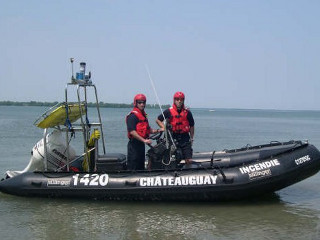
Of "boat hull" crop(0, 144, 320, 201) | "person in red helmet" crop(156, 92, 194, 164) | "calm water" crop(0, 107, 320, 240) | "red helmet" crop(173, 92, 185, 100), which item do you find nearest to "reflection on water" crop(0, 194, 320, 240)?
"calm water" crop(0, 107, 320, 240)

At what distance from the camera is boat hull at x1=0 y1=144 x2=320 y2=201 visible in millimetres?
6750

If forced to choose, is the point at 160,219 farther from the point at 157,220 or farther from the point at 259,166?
the point at 259,166

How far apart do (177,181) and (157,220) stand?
728mm

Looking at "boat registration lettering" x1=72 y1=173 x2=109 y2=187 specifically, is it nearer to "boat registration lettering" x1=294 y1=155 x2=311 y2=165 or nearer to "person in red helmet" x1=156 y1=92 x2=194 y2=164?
"person in red helmet" x1=156 y1=92 x2=194 y2=164

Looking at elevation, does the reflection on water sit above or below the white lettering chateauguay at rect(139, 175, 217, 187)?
below

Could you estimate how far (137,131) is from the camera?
712 centimetres

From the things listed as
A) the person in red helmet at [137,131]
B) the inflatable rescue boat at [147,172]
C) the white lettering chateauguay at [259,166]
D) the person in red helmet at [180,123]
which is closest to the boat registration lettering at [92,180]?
the inflatable rescue boat at [147,172]

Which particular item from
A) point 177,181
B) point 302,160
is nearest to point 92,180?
point 177,181

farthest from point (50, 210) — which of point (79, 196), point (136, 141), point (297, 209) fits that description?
point (297, 209)

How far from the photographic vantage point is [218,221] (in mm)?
6305

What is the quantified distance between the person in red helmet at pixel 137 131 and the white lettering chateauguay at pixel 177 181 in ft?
1.42

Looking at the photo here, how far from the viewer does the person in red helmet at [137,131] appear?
705cm

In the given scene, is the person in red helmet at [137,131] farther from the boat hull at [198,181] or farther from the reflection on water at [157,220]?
the reflection on water at [157,220]

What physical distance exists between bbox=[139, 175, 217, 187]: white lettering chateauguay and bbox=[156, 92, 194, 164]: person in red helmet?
0.57m
